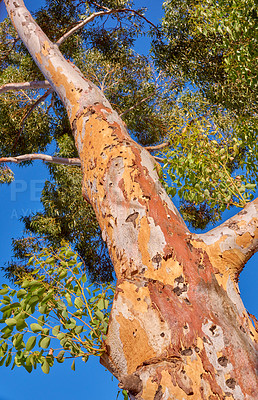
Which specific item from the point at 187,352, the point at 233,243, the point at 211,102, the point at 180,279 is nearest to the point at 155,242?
the point at 180,279

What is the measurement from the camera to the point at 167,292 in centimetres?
151

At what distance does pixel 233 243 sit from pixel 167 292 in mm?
414

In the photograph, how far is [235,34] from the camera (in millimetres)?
4172

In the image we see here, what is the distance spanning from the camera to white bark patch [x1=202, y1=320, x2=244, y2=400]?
1294 millimetres

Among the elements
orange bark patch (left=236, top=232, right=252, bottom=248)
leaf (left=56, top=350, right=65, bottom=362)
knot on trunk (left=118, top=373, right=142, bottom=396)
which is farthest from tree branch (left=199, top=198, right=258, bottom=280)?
leaf (left=56, top=350, right=65, bottom=362)

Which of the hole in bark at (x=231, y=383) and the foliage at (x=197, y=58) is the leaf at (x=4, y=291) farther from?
the foliage at (x=197, y=58)

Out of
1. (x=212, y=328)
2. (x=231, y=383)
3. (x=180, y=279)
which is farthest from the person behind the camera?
(x=180, y=279)

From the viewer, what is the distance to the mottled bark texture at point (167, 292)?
1329 mm

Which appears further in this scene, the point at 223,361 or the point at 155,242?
the point at 155,242

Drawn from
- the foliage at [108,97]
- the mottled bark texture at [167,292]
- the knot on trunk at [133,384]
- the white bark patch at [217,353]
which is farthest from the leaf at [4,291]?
the foliage at [108,97]

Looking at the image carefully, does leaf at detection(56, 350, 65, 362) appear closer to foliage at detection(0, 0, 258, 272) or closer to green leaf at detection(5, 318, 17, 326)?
green leaf at detection(5, 318, 17, 326)

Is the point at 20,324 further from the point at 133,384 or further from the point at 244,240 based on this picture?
the point at 244,240

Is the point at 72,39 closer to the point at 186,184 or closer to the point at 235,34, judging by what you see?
the point at 235,34

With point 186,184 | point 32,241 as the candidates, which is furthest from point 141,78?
point 186,184
